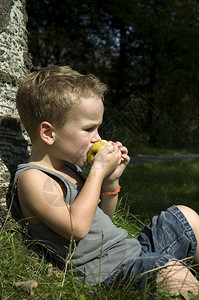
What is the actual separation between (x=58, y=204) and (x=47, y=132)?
1.37 feet

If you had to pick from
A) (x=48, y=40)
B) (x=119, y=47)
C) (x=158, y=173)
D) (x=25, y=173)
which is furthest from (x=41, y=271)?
(x=119, y=47)

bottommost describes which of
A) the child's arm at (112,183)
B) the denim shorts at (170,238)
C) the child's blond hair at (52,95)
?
the denim shorts at (170,238)

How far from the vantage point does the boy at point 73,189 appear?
198 centimetres

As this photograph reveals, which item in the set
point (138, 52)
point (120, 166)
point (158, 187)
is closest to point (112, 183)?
point (120, 166)

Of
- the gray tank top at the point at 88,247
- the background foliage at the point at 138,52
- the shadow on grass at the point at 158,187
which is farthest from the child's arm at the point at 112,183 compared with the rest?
the background foliage at the point at 138,52

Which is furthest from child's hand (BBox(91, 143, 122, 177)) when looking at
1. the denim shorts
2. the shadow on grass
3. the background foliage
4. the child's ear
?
the background foliage

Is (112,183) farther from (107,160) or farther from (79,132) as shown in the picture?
(79,132)

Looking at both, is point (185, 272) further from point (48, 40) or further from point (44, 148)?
point (48, 40)

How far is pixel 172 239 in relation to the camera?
243cm

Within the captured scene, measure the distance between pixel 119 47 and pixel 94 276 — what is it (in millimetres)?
13299

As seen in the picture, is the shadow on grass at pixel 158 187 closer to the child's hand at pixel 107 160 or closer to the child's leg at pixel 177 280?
the child's hand at pixel 107 160

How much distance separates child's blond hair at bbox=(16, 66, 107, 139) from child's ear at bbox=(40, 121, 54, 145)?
0.02 meters

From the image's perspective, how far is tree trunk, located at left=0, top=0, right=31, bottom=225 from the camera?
2365 mm

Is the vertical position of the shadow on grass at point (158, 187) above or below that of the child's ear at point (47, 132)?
below
